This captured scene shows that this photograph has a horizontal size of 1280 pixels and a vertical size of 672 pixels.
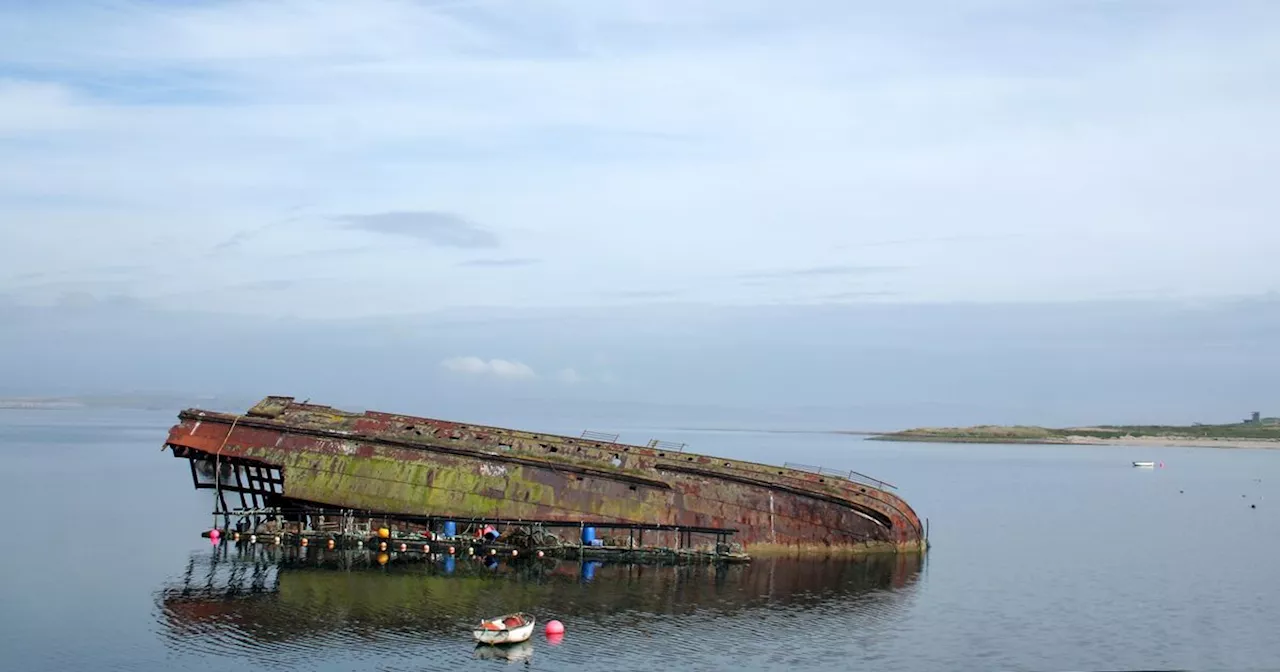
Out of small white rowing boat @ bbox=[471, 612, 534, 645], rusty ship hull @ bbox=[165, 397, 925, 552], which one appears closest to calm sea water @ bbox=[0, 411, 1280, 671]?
small white rowing boat @ bbox=[471, 612, 534, 645]

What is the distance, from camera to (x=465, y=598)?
39.8m

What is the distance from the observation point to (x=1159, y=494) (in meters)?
109

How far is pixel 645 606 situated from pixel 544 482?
10557 mm

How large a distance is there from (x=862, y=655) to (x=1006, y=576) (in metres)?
19.5

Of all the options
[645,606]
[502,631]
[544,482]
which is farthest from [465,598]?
[544,482]

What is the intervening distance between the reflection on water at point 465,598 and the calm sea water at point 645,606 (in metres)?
0.13

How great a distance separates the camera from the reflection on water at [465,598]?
34.2 metres

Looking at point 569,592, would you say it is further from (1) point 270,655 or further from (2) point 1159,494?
(2) point 1159,494

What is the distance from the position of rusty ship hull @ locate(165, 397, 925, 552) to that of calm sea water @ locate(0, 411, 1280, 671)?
2172 mm

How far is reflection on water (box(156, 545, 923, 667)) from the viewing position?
112 feet

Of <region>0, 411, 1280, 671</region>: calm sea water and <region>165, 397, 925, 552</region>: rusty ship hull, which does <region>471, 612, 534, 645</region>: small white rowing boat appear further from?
<region>165, 397, 925, 552</region>: rusty ship hull

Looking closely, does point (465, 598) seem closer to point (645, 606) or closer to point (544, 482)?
point (645, 606)

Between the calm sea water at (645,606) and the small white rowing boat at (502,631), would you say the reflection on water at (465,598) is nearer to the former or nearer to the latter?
the calm sea water at (645,606)

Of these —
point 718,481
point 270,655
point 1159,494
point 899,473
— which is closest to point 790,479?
point 718,481
